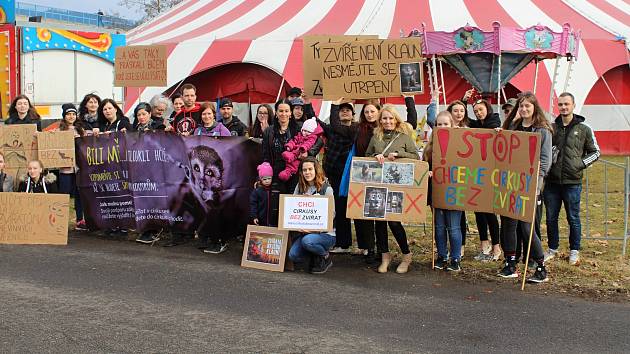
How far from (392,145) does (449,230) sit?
98 cm

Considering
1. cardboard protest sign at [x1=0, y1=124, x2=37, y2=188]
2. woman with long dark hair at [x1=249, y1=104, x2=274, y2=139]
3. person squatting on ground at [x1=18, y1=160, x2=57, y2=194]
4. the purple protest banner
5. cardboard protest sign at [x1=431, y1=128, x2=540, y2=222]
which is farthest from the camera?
cardboard protest sign at [x1=0, y1=124, x2=37, y2=188]

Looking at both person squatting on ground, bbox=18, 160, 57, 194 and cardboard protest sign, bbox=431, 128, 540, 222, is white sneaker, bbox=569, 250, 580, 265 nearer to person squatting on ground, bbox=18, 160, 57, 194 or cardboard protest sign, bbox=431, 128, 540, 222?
cardboard protest sign, bbox=431, 128, 540, 222

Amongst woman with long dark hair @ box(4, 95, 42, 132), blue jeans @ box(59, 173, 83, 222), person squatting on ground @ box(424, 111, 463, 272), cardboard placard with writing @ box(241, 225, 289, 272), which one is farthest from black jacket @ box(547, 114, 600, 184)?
woman with long dark hair @ box(4, 95, 42, 132)

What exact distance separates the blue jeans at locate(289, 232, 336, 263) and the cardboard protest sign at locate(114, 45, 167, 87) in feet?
15.9

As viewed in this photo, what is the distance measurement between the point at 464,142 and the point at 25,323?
407 centimetres

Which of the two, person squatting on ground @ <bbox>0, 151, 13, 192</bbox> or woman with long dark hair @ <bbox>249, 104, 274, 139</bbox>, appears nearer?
person squatting on ground @ <bbox>0, 151, 13, 192</bbox>

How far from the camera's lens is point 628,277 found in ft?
21.9

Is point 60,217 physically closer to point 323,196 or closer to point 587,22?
point 323,196

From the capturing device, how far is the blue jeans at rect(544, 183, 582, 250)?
706 centimetres

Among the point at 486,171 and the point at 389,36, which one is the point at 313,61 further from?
the point at 389,36

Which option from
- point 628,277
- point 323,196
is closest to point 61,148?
point 323,196

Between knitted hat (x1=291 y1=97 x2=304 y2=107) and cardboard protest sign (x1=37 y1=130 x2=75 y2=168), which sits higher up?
knitted hat (x1=291 y1=97 x2=304 y2=107)

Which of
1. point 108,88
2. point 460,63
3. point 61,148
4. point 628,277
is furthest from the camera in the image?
point 108,88

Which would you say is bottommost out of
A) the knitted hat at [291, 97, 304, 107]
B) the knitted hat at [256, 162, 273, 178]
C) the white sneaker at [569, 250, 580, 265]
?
the white sneaker at [569, 250, 580, 265]
